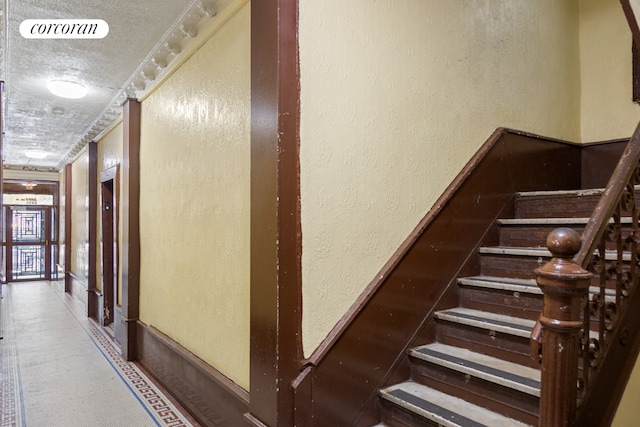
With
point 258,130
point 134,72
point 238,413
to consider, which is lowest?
point 238,413

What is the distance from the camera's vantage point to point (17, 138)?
6.96 metres

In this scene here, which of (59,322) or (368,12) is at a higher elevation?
(368,12)

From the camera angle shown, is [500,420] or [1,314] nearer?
[500,420]

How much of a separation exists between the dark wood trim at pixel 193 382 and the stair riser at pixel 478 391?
1.01 meters

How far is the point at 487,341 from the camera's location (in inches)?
84.5

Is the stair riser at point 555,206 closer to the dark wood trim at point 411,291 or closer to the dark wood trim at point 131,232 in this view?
the dark wood trim at point 411,291

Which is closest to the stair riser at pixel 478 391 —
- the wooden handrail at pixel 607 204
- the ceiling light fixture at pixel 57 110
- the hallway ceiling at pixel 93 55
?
the wooden handrail at pixel 607 204

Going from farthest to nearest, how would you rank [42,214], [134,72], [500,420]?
[42,214] → [134,72] → [500,420]

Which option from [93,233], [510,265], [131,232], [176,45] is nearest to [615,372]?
[510,265]

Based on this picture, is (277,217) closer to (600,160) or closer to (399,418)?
(399,418)

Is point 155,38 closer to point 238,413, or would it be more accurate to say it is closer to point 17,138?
point 238,413

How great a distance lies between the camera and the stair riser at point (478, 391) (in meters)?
1.73

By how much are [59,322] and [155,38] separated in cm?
487

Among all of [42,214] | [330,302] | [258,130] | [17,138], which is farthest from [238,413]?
[42,214]
